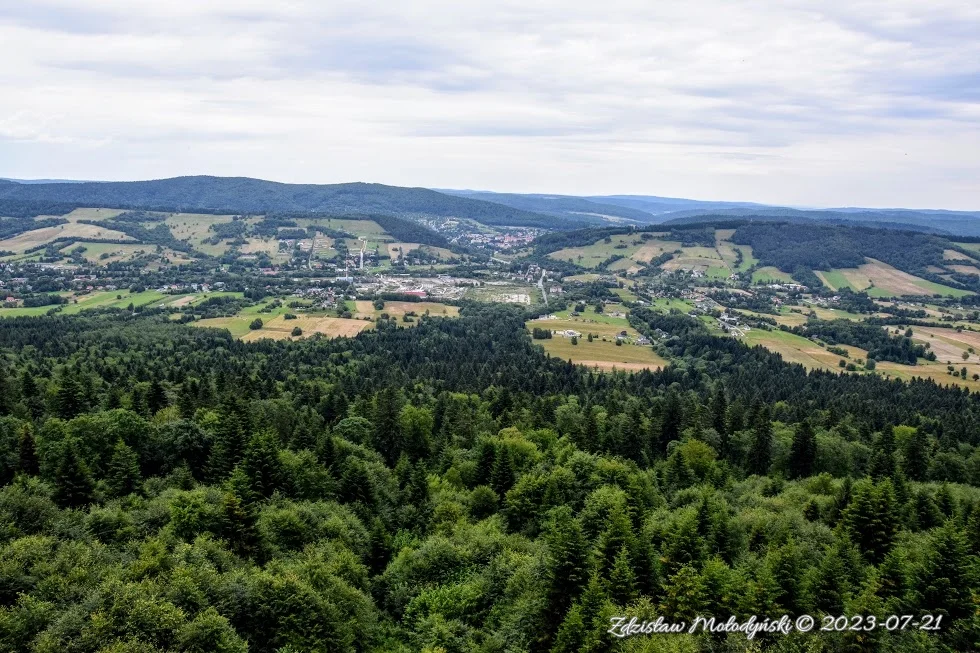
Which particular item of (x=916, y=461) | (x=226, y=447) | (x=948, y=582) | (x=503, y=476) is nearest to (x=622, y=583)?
(x=948, y=582)

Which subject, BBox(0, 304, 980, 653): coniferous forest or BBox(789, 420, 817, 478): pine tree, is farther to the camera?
BBox(789, 420, 817, 478): pine tree

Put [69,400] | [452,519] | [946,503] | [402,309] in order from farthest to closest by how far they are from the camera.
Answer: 1. [402,309]
2. [69,400]
3. [452,519]
4. [946,503]

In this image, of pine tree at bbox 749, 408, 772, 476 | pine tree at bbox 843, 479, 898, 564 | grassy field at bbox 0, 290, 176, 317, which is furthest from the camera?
grassy field at bbox 0, 290, 176, 317

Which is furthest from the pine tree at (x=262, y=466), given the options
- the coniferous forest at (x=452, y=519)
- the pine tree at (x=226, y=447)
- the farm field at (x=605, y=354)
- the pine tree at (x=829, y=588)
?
the farm field at (x=605, y=354)

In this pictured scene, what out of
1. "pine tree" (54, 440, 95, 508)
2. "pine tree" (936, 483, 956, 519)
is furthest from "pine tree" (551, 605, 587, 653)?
"pine tree" (54, 440, 95, 508)

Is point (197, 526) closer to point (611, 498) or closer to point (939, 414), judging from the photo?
point (611, 498)

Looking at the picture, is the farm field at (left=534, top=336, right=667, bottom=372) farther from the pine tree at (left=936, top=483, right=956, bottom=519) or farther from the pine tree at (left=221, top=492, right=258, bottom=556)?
the pine tree at (left=221, top=492, right=258, bottom=556)

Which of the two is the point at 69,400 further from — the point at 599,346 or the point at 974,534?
the point at 599,346
